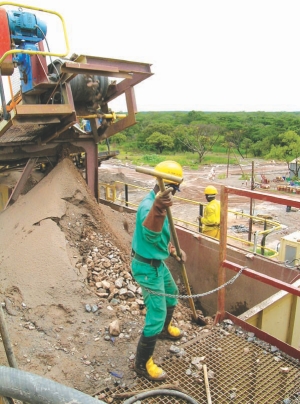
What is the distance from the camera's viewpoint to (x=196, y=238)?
18.9 ft

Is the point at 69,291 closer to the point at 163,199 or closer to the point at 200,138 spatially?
the point at 163,199

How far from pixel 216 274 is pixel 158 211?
3190 millimetres

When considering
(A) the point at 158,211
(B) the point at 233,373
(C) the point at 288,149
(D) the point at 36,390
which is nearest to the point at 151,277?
(A) the point at 158,211

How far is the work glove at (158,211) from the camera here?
8.56ft

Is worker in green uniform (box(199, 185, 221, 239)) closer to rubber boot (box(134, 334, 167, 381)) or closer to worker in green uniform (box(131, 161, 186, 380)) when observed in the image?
worker in green uniform (box(131, 161, 186, 380))

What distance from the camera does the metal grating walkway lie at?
110 inches

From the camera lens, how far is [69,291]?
390 cm

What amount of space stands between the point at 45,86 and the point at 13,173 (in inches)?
128

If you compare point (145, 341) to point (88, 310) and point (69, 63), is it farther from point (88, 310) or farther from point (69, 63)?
point (69, 63)

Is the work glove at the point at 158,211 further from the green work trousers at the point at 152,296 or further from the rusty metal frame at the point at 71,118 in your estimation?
the rusty metal frame at the point at 71,118

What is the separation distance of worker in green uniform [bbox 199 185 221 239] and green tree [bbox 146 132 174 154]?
144ft

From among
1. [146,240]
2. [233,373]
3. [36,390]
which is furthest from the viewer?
[233,373]

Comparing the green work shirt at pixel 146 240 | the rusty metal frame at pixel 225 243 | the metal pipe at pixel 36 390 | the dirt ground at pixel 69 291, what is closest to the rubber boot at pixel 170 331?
the dirt ground at pixel 69 291

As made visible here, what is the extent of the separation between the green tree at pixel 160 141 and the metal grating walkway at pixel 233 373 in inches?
1854
